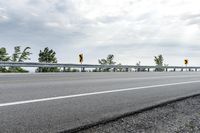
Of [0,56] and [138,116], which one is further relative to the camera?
[0,56]

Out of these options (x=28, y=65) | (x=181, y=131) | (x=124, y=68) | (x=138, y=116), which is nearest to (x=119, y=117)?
(x=138, y=116)

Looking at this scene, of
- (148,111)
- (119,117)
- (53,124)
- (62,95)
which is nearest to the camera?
(53,124)

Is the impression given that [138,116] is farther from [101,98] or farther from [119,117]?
[101,98]

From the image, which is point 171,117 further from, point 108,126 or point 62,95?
point 62,95

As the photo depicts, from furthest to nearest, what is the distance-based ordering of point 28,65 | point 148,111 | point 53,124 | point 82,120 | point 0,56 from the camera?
point 0,56 → point 28,65 → point 148,111 → point 82,120 → point 53,124

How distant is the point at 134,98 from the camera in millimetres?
9172

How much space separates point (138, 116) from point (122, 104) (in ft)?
4.48

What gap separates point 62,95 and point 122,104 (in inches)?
68.1

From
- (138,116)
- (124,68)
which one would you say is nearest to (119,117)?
(138,116)

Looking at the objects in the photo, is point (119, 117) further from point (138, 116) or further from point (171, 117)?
point (171, 117)

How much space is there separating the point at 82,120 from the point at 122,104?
228cm

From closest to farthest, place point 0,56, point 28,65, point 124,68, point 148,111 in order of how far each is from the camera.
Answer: point 148,111 → point 28,65 → point 124,68 → point 0,56

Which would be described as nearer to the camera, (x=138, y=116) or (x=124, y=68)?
(x=138, y=116)

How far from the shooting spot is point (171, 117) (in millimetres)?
6680
